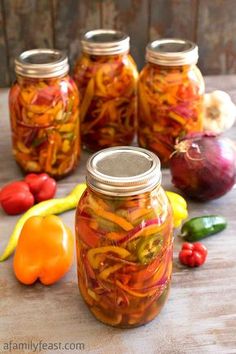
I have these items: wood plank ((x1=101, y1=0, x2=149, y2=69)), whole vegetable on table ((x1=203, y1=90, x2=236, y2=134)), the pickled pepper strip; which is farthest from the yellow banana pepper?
wood plank ((x1=101, y1=0, x2=149, y2=69))

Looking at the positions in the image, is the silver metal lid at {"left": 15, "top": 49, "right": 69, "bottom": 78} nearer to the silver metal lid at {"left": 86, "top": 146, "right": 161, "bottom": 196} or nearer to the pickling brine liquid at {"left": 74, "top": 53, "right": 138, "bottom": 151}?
the pickling brine liquid at {"left": 74, "top": 53, "right": 138, "bottom": 151}

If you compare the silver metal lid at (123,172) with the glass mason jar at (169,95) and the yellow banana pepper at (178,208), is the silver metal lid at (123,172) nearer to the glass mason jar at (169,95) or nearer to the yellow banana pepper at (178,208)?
the yellow banana pepper at (178,208)

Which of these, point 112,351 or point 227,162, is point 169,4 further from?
point 112,351

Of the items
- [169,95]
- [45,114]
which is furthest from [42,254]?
[169,95]

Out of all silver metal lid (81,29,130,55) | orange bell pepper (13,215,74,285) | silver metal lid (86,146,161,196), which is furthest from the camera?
silver metal lid (81,29,130,55)

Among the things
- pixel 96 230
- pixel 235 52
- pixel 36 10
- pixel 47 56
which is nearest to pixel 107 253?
pixel 96 230

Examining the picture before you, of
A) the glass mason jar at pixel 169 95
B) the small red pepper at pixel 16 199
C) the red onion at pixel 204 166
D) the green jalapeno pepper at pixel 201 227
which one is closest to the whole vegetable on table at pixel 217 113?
the glass mason jar at pixel 169 95
